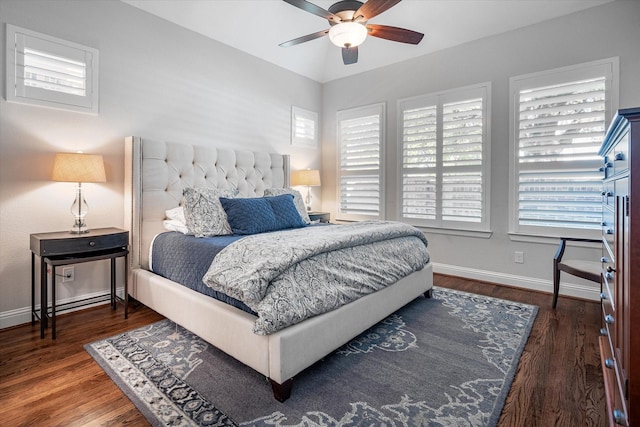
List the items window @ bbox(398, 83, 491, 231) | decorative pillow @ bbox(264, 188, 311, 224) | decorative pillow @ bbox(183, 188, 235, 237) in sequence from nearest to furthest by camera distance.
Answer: decorative pillow @ bbox(183, 188, 235, 237), decorative pillow @ bbox(264, 188, 311, 224), window @ bbox(398, 83, 491, 231)

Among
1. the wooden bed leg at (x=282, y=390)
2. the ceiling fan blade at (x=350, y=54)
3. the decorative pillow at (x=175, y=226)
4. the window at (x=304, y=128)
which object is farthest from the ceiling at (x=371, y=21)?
the wooden bed leg at (x=282, y=390)

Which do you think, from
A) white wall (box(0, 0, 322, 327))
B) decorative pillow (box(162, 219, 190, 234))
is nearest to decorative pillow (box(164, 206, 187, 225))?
decorative pillow (box(162, 219, 190, 234))

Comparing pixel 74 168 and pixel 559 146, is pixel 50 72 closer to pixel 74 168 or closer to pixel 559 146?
pixel 74 168

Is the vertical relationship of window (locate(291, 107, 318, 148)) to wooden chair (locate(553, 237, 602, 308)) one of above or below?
above

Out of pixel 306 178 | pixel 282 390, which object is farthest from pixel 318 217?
pixel 282 390

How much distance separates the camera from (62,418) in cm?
157

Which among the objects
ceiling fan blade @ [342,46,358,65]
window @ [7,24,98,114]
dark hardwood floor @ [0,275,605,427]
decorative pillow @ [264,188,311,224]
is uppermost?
ceiling fan blade @ [342,46,358,65]

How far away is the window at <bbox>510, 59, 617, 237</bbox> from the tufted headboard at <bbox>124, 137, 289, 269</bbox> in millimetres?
3085

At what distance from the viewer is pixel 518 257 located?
3.61 meters

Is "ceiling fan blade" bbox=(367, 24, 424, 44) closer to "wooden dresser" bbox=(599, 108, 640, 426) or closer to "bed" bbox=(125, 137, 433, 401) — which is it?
"wooden dresser" bbox=(599, 108, 640, 426)

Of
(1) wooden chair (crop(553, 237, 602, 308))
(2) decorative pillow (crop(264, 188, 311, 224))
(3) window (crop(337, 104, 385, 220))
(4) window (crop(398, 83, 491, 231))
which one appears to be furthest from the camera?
(3) window (crop(337, 104, 385, 220))

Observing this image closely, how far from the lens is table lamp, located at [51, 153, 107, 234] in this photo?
251 cm

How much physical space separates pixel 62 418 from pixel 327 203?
414 cm

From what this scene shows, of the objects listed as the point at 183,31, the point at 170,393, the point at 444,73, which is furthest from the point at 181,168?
the point at 444,73
